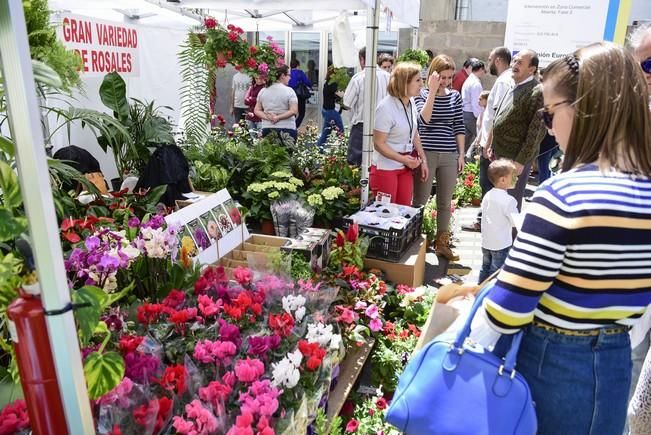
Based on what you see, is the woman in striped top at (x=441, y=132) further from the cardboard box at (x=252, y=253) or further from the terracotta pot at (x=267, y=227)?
the cardboard box at (x=252, y=253)

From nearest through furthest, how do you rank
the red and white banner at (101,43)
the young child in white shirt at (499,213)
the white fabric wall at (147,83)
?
the young child in white shirt at (499,213)
the red and white banner at (101,43)
the white fabric wall at (147,83)

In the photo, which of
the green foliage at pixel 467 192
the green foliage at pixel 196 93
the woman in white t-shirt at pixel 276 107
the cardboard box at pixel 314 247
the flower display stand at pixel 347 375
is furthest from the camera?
the green foliage at pixel 467 192

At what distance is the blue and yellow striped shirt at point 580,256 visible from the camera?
3.78ft

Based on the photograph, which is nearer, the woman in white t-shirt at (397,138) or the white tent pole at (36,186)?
the white tent pole at (36,186)

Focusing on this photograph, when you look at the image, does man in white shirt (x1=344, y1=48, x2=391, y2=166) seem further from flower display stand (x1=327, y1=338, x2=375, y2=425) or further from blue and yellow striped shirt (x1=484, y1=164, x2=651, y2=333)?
blue and yellow striped shirt (x1=484, y1=164, x2=651, y2=333)

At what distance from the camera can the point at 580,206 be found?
1.14 metres

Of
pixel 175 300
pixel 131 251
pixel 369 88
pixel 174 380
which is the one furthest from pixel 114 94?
pixel 174 380

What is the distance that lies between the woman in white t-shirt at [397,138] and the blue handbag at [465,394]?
2.67 meters

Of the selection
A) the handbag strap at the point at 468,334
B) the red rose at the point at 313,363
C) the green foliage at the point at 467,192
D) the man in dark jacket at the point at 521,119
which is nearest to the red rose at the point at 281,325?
the red rose at the point at 313,363

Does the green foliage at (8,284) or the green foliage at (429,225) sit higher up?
the green foliage at (8,284)

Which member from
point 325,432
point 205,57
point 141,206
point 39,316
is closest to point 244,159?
point 205,57

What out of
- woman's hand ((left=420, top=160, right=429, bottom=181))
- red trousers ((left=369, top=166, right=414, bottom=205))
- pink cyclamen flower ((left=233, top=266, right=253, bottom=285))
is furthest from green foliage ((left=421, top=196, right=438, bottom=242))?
pink cyclamen flower ((left=233, top=266, right=253, bottom=285))

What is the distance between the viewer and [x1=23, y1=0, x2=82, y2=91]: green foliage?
2051 mm

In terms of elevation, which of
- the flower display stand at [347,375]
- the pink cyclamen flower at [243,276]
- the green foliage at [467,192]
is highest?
the pink cyclamen flower at [243,276]
